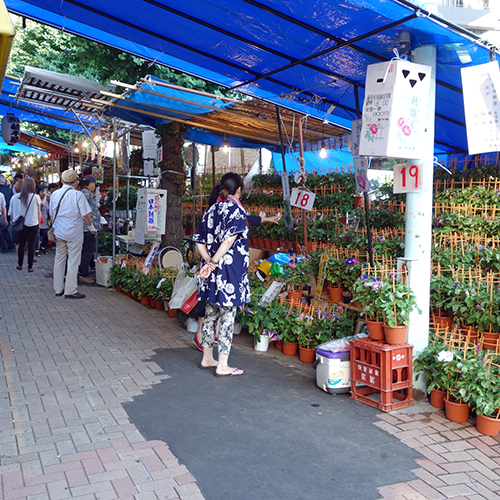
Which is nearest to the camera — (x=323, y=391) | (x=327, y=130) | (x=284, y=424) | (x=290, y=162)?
(x=284, y=424)

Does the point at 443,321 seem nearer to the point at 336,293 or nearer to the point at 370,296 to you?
the point at 370,296

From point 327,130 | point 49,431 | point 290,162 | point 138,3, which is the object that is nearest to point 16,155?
point 290,162

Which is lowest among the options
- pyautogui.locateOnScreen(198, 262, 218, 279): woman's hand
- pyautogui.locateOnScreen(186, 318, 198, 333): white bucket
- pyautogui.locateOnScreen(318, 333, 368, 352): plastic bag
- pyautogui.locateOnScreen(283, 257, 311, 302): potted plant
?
pyautogui.locateOnScreen(186, 318, 198, 333): white bucket

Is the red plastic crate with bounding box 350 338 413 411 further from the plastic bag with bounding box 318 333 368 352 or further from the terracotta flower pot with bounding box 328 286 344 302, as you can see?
the terracotta flower pot with bounding box 328 286 344 302

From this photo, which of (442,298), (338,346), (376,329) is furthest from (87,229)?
(442,298)

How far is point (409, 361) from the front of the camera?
4469 millimetres

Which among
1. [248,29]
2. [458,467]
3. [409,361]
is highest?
[248,29]

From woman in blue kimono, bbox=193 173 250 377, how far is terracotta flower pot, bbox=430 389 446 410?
1.90 meters

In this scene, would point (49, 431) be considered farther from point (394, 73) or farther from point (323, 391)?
point (394, 73)

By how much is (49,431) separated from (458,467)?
3039 millimetres

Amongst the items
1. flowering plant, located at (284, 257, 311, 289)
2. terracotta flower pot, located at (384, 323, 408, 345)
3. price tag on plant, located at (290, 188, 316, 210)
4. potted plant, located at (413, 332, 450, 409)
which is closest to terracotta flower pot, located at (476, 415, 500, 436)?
potted plant, located at (413, 332, 450, 409)

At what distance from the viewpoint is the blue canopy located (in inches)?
176

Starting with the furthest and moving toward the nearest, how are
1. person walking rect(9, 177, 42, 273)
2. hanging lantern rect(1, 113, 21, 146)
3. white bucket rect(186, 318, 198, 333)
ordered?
hanging lantern rect(1, 113, 21, 146) < person walking rect(9, 177, 42, 273) < white bucket rect(186, 318, 198, 333)

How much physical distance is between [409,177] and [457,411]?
2.10 metres
